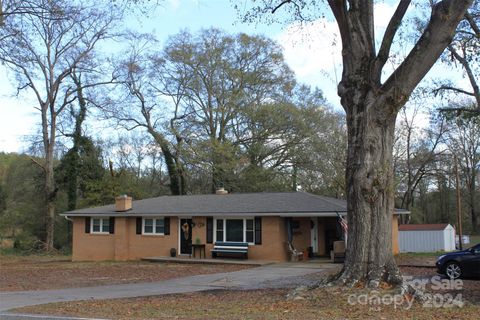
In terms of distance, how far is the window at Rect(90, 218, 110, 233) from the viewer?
1190 inches

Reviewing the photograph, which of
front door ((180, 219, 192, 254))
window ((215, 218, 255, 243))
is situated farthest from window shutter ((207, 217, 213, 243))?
front door ((180, 219, 192, 254))

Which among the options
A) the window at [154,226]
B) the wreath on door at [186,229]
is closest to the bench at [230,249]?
the wreath on door at [186,229]

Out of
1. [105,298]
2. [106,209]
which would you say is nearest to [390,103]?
[105,298]

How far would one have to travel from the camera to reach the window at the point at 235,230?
25.8 metres

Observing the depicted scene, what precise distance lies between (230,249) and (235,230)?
3.52 feet

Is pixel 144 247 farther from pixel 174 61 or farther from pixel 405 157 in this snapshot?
pixel 405 157

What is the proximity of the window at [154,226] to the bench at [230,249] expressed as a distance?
384 cm

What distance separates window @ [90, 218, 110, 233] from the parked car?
19.7 meters

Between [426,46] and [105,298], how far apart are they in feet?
32.2

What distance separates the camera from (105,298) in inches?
514

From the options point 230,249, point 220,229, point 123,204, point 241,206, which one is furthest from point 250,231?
point 123,204

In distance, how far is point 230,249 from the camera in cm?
2570

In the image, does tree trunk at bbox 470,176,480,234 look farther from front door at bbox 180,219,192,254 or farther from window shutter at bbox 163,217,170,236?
window shutter at bbox 163,217,170,236

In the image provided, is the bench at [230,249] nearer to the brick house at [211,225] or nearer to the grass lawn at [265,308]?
the brick house at [211,225]
